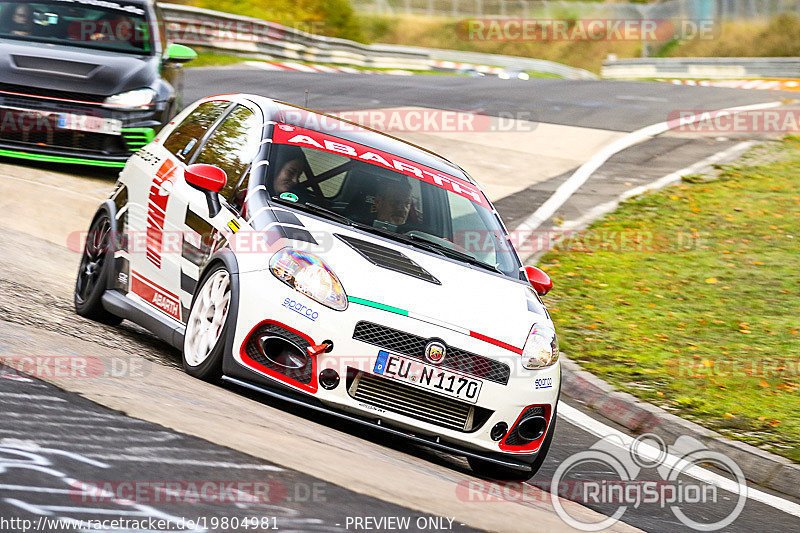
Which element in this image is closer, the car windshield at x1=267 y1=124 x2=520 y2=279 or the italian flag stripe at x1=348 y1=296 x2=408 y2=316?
the italian flag stripe at x1=348 y1=296 x2=408 y2=316

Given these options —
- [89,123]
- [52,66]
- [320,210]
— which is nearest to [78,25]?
[52,66]

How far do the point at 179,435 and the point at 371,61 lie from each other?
33.9 meters

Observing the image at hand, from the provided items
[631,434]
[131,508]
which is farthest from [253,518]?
[631,434]

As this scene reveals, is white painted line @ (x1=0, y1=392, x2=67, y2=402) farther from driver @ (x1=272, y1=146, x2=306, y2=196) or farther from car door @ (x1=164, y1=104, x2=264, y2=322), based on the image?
driver @ (x1=272, y1=146, x2=306, y2=196)

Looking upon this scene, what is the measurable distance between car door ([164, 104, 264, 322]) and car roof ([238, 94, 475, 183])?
0.45 ft

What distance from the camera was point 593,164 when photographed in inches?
684

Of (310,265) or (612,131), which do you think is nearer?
(310,265)

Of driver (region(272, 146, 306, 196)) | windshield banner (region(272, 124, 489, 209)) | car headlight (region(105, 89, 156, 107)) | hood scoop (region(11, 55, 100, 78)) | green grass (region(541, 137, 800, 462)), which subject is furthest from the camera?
car headlight (region(105, 89, 156, 107))

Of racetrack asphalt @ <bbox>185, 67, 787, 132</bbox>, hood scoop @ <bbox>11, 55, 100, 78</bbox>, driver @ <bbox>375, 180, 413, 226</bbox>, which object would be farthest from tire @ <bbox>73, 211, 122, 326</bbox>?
racetrack asphalt @ <bbox>185, 67, 787, 132</bbox>

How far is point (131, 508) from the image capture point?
395 cm

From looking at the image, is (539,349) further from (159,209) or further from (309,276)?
(159,209)

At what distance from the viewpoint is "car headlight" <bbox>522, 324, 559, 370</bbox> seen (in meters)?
6.03

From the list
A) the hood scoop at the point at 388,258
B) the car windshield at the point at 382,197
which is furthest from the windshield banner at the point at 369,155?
the hood scoop at the point at 388,258

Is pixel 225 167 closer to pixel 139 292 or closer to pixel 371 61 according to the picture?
pixel 139 292
